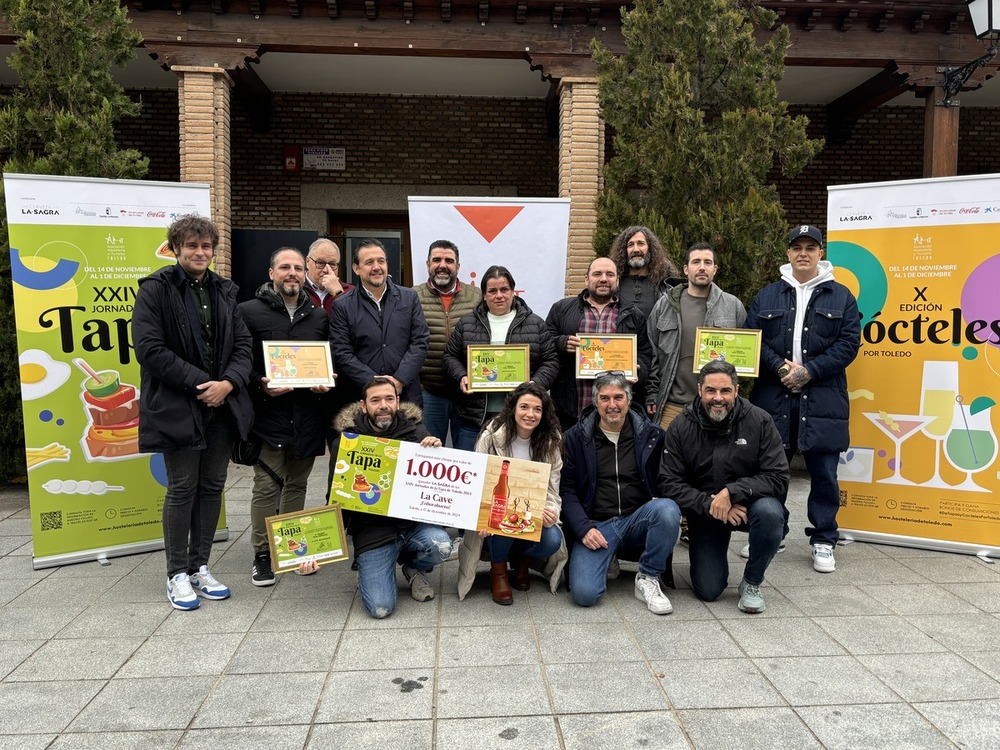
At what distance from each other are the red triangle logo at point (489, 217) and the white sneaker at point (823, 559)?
10.9ft

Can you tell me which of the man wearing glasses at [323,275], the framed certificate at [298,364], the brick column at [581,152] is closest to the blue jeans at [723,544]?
the framed certificate at [298,364]

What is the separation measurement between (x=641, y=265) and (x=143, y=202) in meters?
3.33

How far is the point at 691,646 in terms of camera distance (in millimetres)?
3494

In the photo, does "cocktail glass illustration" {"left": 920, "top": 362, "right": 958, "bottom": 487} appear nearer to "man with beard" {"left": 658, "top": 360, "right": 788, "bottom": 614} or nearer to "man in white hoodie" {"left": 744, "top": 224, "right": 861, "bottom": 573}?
"man in white hoodie" {"left": 744, "top": 224, "right": 861, "bottom": 573}

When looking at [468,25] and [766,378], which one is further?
[468,25]

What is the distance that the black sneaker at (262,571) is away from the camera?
4375 millimetres

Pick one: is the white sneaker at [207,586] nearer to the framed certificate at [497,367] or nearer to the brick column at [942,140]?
the framed certificate at [497,367]

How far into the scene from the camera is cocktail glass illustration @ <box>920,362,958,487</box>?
5043mm

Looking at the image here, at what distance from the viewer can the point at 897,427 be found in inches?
203

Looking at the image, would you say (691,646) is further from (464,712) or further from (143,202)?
(143,202)

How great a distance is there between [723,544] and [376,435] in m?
2.03

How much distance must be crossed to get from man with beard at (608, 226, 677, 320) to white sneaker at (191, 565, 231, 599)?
3.13 m

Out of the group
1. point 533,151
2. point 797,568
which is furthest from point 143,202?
point 533,151

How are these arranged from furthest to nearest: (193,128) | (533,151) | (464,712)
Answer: (533,151) < (193,128) < (464,712)
